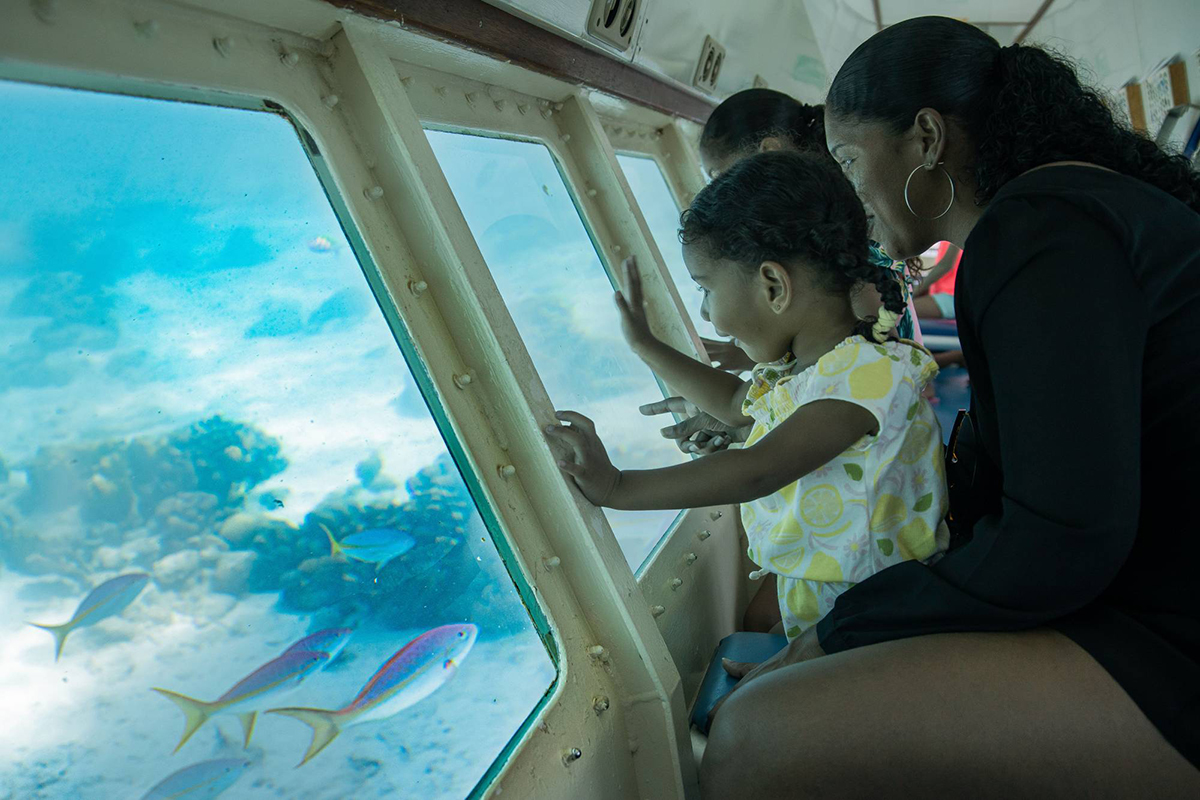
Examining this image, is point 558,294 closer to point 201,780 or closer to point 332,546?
point 332,546

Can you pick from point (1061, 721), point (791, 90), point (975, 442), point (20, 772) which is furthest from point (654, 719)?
point (791, 90)

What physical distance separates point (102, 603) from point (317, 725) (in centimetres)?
27

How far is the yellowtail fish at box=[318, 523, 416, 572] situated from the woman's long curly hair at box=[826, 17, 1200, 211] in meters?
0.93

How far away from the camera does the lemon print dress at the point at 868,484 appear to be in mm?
1297

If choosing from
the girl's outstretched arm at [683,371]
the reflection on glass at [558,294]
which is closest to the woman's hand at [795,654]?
the reflection on glass at [558,294]

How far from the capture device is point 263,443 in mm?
1037

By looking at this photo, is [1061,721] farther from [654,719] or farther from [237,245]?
[237,245]

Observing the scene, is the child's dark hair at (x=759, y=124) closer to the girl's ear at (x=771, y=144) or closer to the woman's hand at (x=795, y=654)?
the girl's ear at (x=771, y=144)

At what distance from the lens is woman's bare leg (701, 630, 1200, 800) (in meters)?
0.97

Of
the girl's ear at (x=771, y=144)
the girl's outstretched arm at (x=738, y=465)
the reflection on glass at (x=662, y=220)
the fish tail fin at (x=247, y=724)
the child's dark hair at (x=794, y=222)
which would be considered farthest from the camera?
the reflection on glass at (x=662, y=220)

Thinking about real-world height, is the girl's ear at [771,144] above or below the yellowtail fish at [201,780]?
above

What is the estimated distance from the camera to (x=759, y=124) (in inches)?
85.7

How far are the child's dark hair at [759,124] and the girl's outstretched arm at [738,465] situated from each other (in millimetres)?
1102

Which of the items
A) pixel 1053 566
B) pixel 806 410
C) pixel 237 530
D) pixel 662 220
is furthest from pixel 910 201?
pixel 662 220
